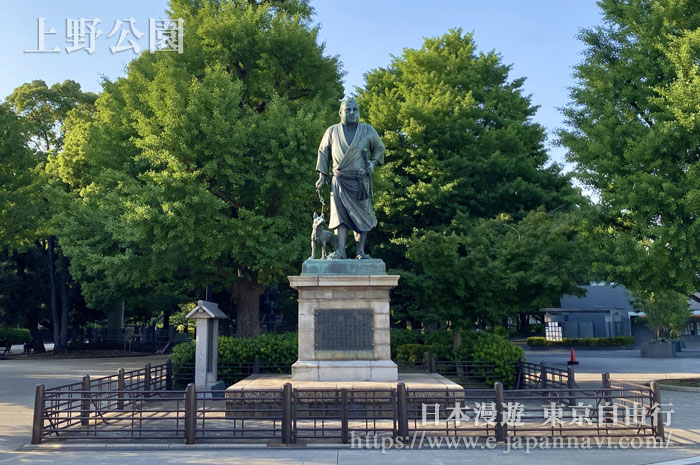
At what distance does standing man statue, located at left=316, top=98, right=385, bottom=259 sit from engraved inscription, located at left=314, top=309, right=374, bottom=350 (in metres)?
1.58

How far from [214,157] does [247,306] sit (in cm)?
718

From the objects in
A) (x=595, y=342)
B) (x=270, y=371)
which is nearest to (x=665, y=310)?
(x=595, y=342)

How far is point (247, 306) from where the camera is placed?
82.0 ft

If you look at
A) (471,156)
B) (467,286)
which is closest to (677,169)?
(467,286)

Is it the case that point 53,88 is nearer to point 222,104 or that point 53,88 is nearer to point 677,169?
point 222,104

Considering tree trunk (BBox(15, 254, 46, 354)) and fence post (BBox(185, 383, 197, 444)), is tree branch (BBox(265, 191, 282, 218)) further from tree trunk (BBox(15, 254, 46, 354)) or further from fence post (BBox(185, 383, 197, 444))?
tree trunk (BBox(15, 254, 46, 354))

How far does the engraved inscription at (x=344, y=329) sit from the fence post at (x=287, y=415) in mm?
2764

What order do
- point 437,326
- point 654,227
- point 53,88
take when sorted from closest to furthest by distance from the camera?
point 654,227 < point 437,326 < point 53,88

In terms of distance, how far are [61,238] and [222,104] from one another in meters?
9.86

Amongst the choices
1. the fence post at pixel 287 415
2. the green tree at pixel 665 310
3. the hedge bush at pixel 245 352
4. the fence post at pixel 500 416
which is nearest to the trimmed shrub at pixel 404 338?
the hedge bush at pixel 245 352

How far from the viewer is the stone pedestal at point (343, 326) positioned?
13.2 m

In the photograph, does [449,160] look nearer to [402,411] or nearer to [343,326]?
[343,326]

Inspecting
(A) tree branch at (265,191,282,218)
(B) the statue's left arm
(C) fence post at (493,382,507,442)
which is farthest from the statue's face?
(A) tree branch at (265,191,282,218)

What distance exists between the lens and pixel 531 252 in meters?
22.7
